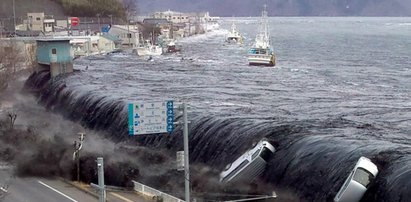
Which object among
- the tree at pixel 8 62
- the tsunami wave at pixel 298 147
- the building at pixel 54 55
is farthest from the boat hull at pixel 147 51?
the tsunami wave at pixel 298 147

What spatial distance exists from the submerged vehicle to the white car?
4091 mm

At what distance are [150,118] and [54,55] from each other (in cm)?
3692

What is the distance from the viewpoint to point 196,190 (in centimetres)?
2462

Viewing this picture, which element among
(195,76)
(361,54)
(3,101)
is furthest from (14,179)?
(361,54)

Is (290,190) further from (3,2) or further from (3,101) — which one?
(3,2)

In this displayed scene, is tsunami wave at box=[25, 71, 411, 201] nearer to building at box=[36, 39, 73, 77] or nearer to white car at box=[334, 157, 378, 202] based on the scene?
white car at box=[334, 157, 378, 202]

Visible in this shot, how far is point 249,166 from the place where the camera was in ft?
81.1

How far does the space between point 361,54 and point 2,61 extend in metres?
50.3

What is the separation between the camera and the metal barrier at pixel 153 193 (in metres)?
22.2

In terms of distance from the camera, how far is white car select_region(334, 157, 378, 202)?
2105 cm

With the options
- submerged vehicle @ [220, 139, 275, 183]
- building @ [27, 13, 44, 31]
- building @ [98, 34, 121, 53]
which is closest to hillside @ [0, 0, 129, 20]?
building @ [27, 13, 44, 31]

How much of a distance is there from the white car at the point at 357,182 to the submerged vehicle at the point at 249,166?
4.09m

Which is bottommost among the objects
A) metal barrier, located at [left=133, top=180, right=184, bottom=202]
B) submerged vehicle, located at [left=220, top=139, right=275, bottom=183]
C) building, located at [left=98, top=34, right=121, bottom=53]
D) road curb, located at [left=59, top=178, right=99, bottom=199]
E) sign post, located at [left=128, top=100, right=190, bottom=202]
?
road curb, located at [left=59, top=178, right=99, bottom=199]

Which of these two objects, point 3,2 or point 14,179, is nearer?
point 14,179
